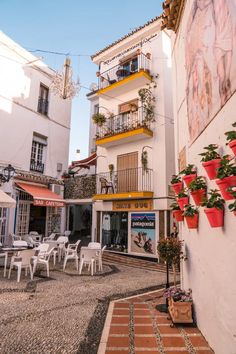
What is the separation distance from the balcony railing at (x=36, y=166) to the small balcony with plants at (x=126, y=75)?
6.22 metres

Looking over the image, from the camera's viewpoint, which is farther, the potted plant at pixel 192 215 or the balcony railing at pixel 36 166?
the balcony railing at pixel 36 166

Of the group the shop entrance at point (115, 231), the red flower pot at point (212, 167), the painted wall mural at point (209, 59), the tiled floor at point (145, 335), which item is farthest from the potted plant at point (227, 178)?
the shop entrance at point (115, 231)

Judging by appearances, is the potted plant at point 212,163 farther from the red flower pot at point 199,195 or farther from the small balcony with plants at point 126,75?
the small balcony with plants at point 126,75

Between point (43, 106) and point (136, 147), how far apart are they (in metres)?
7.61

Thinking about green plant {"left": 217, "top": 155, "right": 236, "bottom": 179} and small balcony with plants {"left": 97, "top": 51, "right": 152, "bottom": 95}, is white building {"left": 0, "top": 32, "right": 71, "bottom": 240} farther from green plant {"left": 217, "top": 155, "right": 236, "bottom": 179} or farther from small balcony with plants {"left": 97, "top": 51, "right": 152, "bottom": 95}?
green plant {"left": 217, "top": 155, "right": 236, "bottom": 179}

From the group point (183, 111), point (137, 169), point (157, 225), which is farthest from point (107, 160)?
point (183, 111)

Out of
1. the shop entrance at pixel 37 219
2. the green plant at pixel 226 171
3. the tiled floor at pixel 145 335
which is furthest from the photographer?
the shop entrance at pixel 37 219

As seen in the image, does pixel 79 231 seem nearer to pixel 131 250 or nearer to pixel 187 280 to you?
pixel 131 250

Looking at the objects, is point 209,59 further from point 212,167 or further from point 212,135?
point 212,167

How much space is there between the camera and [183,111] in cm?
652

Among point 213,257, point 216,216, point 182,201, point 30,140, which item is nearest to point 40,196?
point 30,140

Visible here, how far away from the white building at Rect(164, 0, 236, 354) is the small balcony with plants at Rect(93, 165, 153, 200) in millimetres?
6842

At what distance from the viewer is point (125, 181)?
13766mm

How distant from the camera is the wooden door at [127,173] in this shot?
13.4 metres
